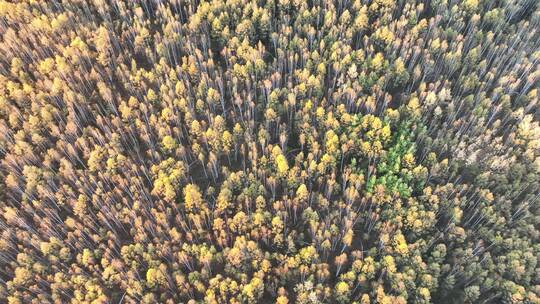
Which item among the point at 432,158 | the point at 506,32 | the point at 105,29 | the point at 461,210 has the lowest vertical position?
the point at 461,210

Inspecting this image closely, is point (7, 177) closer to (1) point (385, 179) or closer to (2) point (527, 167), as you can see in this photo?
(1) point (385, 179)

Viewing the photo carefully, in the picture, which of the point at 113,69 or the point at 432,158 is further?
the point at 113,69

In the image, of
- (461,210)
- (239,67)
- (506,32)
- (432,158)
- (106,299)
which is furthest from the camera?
(506,32)

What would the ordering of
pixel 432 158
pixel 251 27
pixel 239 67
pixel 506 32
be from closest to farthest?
pixel 432 158 < pixel 239 67 < pixel 251 27 < pixel 506 32

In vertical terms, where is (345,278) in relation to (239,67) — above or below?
below

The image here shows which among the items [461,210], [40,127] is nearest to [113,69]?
[40,127]

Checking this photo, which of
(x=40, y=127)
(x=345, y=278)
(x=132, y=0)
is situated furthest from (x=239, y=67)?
(x=345, y=278)
